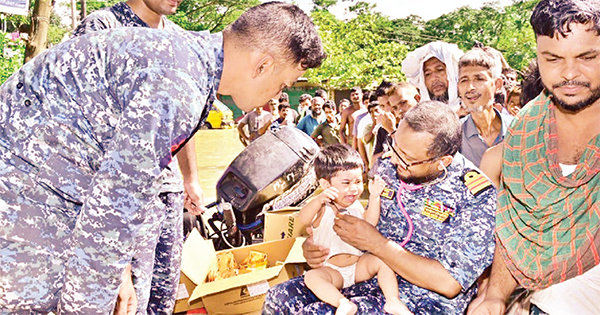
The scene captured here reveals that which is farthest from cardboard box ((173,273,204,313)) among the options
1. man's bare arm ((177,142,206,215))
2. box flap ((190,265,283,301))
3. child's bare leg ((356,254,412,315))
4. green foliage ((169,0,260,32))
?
green foliage ((169,0,260,32))

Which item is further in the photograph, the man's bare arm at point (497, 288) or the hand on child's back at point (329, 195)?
the hand on child's back at point (329, 195)

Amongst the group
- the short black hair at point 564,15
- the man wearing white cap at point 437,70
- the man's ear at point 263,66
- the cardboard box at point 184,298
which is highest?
the short black hair at point 564,15

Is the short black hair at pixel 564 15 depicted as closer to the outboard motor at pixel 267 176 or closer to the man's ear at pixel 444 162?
the man's ear at pixel 444 162

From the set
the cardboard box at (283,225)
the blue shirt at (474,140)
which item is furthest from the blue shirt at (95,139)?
the cardboard box at (283,225)

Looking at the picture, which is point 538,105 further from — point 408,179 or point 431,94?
point 431,94

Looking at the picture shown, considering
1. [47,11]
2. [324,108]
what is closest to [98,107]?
[47,11]

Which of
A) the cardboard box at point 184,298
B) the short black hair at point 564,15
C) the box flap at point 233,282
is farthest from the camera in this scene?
the cardboard box at point 184,298

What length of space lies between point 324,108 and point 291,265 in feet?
21.5

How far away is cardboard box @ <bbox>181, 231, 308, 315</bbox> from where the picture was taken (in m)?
2.91

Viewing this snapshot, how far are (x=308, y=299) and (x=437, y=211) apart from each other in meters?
0.69

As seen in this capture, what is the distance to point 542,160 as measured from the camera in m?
1.96

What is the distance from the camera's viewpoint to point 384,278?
2.19 m

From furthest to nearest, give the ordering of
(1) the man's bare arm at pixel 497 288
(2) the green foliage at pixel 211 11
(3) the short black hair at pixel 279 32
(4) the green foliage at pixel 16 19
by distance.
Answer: (2) the green foliage at pixel 211 11, (4) the green foliage at pixel 16 19, (1) the man's bare arm at pixel 497 288, (3) the short black hair at pixel 279 32

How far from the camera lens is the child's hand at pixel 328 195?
2.52 metres
